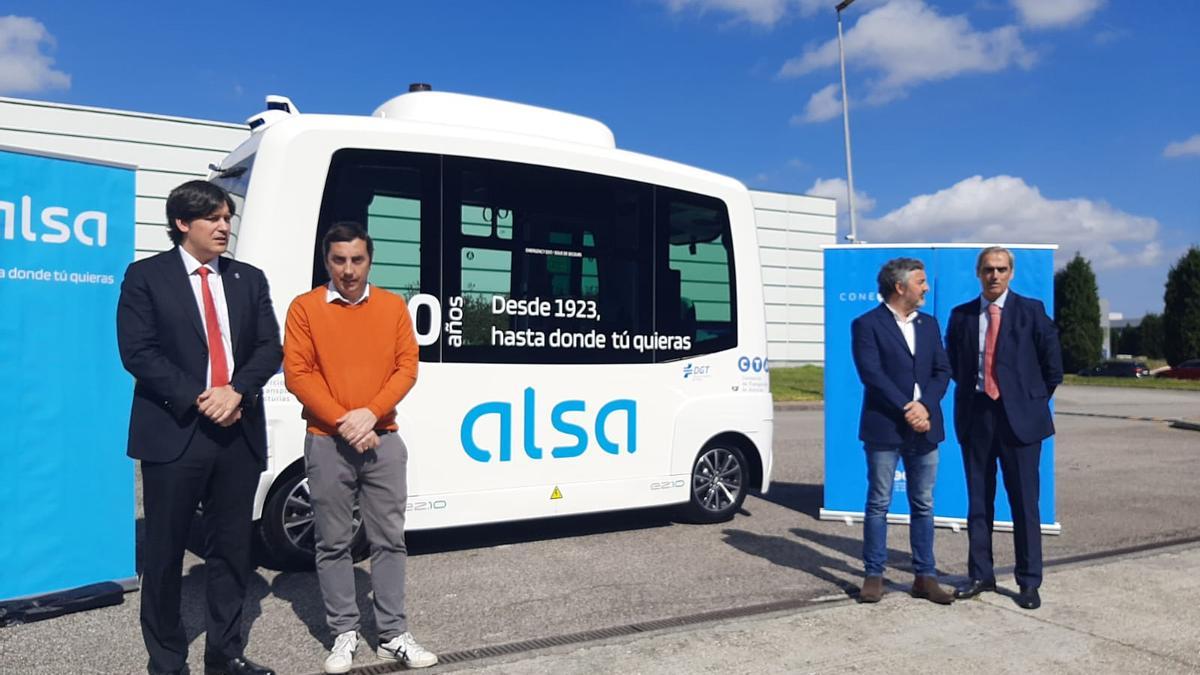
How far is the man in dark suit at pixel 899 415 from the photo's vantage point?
5086 millimetres

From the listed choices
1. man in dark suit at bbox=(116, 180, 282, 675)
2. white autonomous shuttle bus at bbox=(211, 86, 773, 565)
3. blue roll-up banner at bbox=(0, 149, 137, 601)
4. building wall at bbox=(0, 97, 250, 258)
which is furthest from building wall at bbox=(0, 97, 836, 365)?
man in dark suit at bbox=(116, 180, 282, 675)

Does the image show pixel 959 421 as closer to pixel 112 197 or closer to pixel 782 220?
pixel 112 197

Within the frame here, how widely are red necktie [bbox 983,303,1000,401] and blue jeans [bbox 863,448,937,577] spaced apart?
0.50 meters

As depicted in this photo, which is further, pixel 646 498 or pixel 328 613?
pixel 646 498

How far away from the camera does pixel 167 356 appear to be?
366 cm

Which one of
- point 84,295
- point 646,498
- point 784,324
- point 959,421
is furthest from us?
point 784,324

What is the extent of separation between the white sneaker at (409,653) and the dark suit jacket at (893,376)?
8.49 ft

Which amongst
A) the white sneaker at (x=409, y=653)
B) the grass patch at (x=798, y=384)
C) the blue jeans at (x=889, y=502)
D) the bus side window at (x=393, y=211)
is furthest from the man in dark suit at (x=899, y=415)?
the grass patch at (x=798, y=384)

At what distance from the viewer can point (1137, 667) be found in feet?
13.3

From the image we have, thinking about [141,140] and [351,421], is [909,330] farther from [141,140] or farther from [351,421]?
[141,140]

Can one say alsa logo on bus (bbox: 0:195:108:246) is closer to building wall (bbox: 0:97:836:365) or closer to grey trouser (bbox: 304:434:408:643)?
grey trouser (bbox: 304:434:408:643)

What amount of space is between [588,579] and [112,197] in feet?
11.5

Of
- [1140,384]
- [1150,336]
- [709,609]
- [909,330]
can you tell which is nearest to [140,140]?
[709,609]

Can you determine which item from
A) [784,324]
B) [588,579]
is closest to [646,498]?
[588,579]
